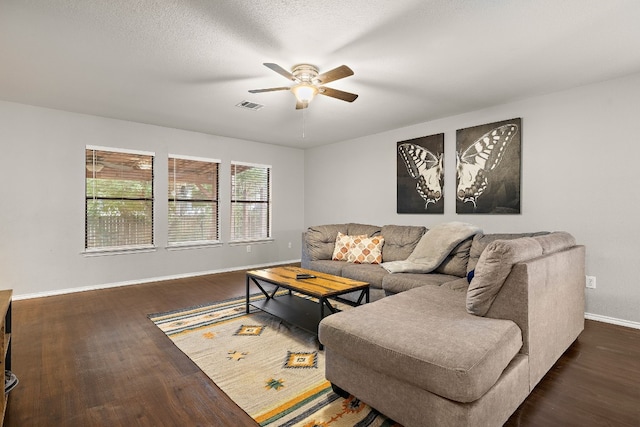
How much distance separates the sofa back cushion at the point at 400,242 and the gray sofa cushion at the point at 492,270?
2.09m

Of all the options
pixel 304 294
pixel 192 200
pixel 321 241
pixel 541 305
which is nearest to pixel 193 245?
pixel 192 200

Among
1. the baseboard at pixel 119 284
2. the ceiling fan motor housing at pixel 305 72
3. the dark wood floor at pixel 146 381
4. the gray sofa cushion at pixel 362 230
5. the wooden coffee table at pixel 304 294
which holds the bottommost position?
the dark wood floor at pixel 146 381

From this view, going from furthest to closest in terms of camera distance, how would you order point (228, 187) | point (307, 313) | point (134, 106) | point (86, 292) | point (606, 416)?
point (228, 187) < point (86, 292) < point (134, 106) < point (307, 313) < point (606, 416)

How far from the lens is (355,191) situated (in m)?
5.80

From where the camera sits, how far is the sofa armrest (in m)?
1.80

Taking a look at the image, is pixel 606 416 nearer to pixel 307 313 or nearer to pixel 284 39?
pixel 307 313

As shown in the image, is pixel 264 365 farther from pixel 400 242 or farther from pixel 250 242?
pixel 250 242

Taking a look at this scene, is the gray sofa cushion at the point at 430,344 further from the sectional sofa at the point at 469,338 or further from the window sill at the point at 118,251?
the window sill at the point at 118,251

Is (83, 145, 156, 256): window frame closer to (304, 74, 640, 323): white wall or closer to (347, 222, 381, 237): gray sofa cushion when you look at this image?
(347, 222, 381, 237): gray sofa cushion

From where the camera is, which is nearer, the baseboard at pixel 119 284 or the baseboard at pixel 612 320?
the baseboard at pixel 612 320

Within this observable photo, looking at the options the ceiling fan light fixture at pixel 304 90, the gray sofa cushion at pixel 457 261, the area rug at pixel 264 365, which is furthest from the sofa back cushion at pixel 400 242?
the ceiling fan light fixture at pixel 304 90

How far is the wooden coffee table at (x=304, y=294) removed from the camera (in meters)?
2.69

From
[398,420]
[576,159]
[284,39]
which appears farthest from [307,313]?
[576,159]

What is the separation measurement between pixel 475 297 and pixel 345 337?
0.83 meters
